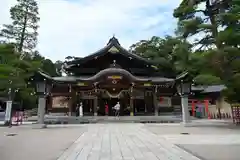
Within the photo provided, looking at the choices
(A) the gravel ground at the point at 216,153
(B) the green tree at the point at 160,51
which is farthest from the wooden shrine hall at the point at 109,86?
(A) the gravel ground at the point at 216,153

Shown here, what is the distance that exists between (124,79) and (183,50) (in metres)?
8.06

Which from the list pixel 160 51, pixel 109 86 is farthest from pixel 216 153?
pixel 160 51

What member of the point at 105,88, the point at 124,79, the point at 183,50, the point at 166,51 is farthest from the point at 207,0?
the point at 166,51

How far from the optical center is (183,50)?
15875 millimetres

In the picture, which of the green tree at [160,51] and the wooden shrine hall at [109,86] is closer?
the wooden shrine hall at [109,86]

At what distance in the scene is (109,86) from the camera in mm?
23578

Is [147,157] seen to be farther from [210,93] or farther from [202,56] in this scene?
[210,93]

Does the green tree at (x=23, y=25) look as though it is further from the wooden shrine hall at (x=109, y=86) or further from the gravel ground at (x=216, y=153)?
the gravel ground at (x=216, y=153)

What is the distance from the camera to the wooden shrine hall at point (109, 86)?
2239 centimetres

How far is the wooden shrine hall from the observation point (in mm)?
22391

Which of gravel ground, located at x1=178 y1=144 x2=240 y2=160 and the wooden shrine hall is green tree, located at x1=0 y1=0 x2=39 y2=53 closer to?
the wooden shrine hall

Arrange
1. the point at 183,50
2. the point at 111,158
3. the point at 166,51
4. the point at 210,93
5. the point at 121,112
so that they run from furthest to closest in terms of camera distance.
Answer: the point at 166,51
the point at 210,93
the point at 121,112
the point at 183,50
the point at 111,158

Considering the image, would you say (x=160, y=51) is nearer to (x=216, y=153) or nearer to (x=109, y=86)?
(x=109, y=86)

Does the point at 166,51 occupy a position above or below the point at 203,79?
Result: above
